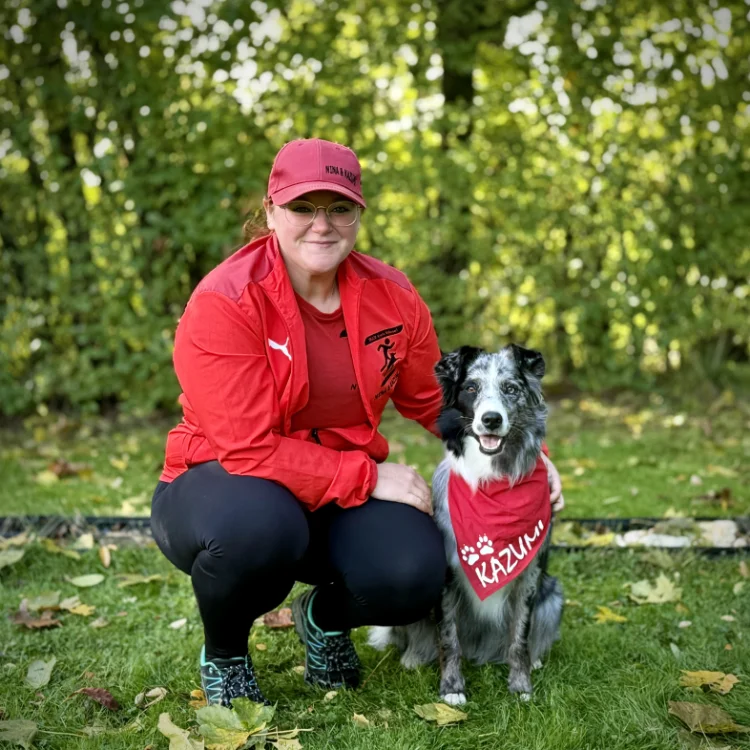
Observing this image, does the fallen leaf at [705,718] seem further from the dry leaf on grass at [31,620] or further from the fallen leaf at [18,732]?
the dry leaf on grass at [31,620]

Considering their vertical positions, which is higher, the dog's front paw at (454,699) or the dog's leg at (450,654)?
the dog's leg at (450,654)

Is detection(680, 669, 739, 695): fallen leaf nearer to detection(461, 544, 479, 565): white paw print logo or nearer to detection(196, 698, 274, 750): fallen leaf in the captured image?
detection(461, 544, 479, 565): white paw print logo

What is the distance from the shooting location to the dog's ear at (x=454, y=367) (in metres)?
2.85

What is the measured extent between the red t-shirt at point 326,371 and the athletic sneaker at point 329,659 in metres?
0.66

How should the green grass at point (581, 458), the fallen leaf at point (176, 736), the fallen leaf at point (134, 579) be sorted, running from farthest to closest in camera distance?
the green grass at point (581, 458) < the fallen leaf at point (134, 579) < the fallen leaf at point (176, 736)

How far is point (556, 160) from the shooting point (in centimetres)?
685

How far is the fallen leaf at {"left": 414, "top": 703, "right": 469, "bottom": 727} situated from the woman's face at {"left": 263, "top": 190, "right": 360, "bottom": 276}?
130 cm

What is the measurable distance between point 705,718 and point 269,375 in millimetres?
1512

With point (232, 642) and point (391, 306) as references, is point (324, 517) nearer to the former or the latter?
point (232, 642)

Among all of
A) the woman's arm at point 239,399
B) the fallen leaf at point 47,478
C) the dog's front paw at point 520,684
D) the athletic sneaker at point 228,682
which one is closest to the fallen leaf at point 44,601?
the athletic sneaker at point 228,682

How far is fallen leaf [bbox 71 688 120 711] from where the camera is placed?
2.64m

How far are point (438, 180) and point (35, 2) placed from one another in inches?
119

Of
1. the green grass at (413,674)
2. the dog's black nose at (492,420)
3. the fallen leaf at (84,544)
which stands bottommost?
the green grass at (413,674)

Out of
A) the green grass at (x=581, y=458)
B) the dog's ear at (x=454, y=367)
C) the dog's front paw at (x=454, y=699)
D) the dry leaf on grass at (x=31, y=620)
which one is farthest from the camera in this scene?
the green grass at (x=581, y=458)
